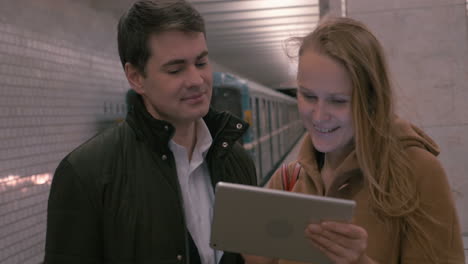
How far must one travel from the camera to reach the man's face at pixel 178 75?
1762 millimetres

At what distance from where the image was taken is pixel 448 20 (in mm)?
4227

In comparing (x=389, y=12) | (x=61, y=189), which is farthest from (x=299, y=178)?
(x=389, y=12)

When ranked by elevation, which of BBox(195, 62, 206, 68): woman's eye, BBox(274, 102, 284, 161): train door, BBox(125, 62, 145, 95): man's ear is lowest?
BBox(274, 102, 284, 161): train door

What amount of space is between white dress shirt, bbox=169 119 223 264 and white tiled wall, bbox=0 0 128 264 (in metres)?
5.18

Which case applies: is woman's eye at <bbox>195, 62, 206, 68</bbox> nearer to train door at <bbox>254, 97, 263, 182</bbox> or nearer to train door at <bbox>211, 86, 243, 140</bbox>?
train door at <bbox>211, 86, 243, 140</bbox>

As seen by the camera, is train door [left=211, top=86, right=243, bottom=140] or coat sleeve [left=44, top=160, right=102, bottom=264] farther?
train door [left=211, top=86, right=243, bottom=140]

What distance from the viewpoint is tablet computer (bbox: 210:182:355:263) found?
1.32 meters

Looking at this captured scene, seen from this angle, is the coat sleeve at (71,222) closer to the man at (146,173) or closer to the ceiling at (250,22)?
the man at (146,173)

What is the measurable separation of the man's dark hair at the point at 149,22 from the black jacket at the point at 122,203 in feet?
0.75

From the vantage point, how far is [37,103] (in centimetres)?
721

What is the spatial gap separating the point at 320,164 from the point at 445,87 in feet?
9.68

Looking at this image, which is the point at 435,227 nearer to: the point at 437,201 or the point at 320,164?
the point at 437,201

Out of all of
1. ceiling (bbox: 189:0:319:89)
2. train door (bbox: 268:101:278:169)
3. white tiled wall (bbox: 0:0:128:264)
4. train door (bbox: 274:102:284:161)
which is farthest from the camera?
train door (bbox: 274:102:284:161)

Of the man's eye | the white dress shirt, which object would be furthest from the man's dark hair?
the man's eye
